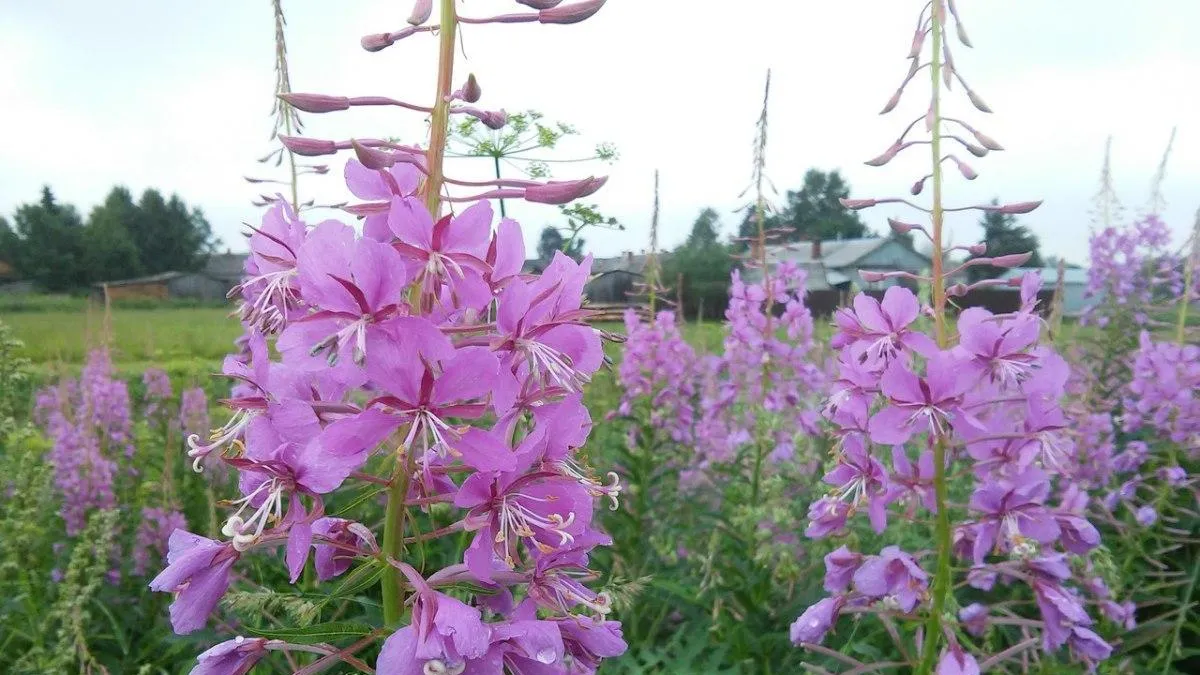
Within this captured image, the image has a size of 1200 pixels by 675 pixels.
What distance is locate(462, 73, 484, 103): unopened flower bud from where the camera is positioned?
4.65 feet

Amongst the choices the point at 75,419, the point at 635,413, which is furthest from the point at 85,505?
the point at 635,413

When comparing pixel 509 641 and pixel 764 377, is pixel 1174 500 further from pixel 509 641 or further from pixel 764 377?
pixel 509 641

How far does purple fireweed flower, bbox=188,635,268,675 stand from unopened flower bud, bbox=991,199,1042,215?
2.29m

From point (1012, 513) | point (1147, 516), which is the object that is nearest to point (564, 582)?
point (1012, 513)

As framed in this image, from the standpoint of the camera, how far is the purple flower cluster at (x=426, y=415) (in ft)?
4.00

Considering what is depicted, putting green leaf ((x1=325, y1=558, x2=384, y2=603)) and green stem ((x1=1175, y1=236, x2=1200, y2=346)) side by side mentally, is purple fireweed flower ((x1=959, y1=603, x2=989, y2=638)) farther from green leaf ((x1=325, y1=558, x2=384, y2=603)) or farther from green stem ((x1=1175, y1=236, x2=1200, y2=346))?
green stem ((x1=1175, y1=236, x2=1200, y2=346))

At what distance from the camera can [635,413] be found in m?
5.75

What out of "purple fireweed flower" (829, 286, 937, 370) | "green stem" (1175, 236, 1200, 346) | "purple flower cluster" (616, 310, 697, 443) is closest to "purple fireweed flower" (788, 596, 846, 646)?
"purple fireweed flower" (829, 286, 937, 370)

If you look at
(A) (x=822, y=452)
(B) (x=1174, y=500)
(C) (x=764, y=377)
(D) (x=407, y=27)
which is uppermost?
(D) (x=407, y=27)

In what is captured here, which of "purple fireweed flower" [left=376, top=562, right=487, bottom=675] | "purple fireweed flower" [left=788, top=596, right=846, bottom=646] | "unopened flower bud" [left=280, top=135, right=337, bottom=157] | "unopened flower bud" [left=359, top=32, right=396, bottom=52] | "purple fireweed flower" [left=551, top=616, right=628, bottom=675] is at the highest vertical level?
"unopened flower bud" [left=359, top=32, right=396, bottom=52]

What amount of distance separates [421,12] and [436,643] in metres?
1.10

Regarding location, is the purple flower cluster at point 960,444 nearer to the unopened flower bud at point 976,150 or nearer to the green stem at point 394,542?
the unopened flower bud at point 976,150

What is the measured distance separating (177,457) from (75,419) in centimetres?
148

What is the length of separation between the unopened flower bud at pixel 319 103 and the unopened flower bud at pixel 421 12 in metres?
0.21
